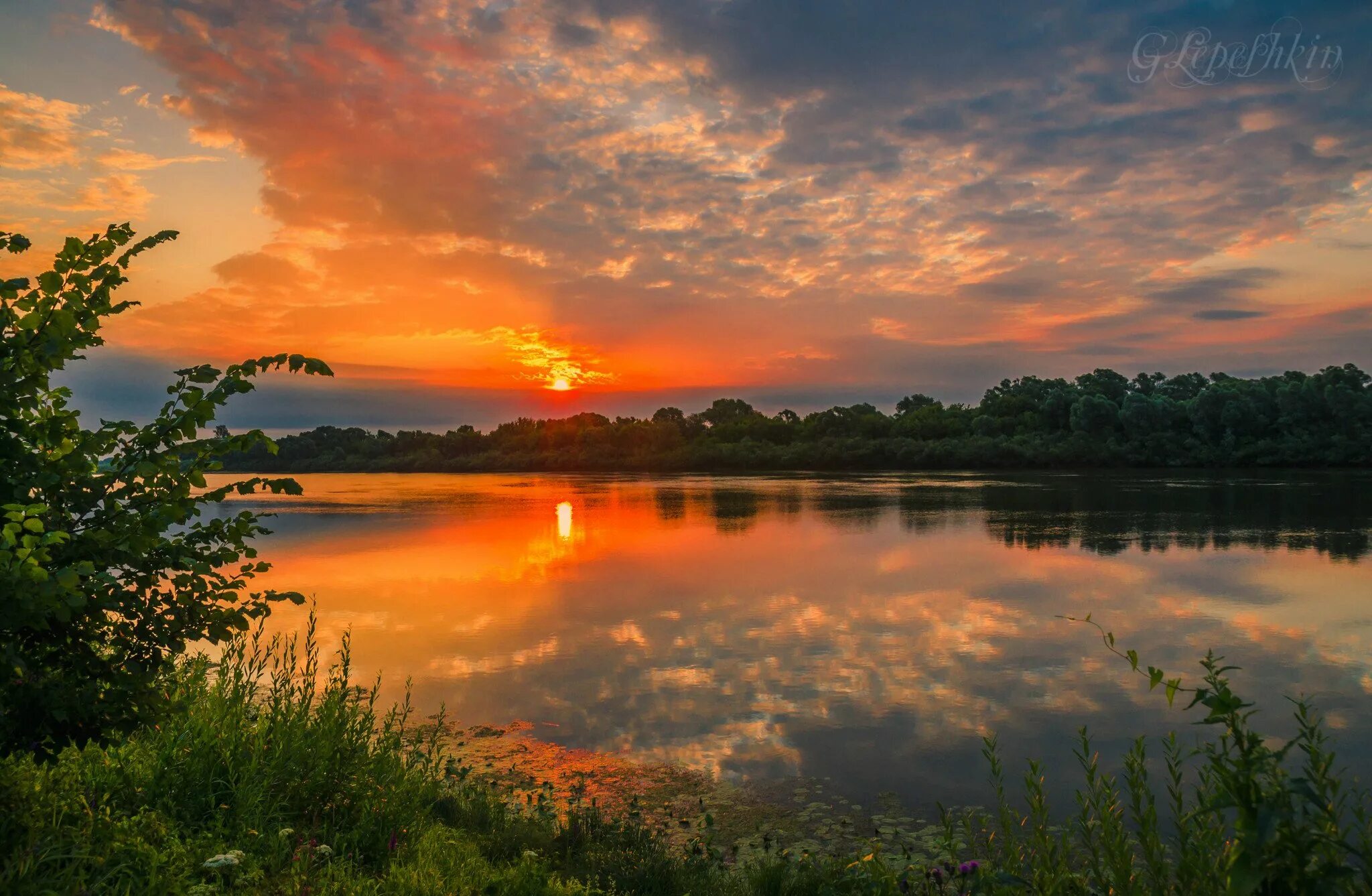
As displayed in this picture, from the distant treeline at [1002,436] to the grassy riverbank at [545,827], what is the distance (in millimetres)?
90221

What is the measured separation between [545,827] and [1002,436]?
100786 mm

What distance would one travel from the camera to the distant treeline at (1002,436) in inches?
3282

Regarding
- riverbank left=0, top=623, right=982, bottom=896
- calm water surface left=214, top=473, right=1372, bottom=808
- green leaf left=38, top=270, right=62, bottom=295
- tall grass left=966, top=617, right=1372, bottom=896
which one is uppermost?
green leaf left=38, top=270, right=62, bottom=295

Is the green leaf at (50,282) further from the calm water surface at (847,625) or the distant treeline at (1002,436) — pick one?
the distant treeline at (1002,436)

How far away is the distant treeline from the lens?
274ft

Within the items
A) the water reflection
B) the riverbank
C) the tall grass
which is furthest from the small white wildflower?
the water reflection

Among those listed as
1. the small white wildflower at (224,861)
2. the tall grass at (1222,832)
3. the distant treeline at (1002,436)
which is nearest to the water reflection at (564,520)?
the small white wildflower at (224,861)

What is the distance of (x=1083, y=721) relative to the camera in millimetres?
10562

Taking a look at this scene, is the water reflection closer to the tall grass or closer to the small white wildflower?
the small white wildflower

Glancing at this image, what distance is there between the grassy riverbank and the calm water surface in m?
1.29

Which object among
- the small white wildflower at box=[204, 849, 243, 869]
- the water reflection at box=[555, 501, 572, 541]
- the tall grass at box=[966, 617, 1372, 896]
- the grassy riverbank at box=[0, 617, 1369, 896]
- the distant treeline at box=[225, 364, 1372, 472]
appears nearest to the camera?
the tall grass at box=[966, 617, 1372, 896]

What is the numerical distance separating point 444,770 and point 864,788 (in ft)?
14.8

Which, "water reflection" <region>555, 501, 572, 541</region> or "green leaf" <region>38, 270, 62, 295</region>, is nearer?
"green leaf" <region>38, 270, 62, 295</region>

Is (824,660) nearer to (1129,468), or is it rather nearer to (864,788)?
(864,788)
